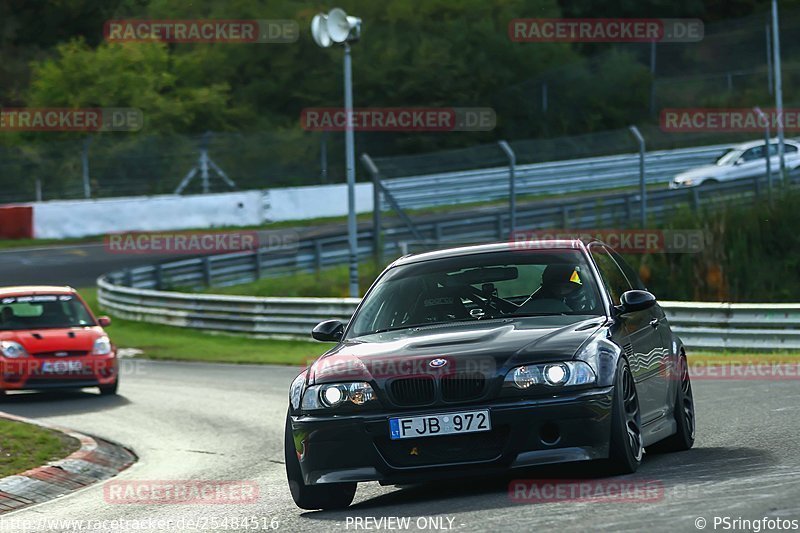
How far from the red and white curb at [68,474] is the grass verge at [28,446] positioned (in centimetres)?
11

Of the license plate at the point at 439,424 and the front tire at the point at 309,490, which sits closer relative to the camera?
the license plate at the point at 439,424

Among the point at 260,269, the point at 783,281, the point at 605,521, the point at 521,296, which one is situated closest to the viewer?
the point at 605,521

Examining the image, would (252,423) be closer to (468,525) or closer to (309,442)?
(309,442)

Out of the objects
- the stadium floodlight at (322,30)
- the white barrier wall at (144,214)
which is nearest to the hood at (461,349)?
the stadium floodlight at (322,30)

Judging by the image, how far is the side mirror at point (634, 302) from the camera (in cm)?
875

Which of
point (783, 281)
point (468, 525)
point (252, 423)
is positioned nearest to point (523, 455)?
point (468, 525)

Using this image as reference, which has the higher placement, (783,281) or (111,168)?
(111,168)

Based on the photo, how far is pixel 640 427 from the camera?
840 centimetres

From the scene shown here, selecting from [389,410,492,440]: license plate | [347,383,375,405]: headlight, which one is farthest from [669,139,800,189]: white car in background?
[389,410,492,440]: license plate

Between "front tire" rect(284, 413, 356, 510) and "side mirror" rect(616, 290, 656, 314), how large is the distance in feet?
6.48

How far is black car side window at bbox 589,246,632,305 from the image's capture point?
30.2ft

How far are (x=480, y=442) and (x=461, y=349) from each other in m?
0.52

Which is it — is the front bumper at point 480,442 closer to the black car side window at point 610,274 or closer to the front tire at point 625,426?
the front tire at point 625,426

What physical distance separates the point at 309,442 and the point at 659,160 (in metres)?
32.6
